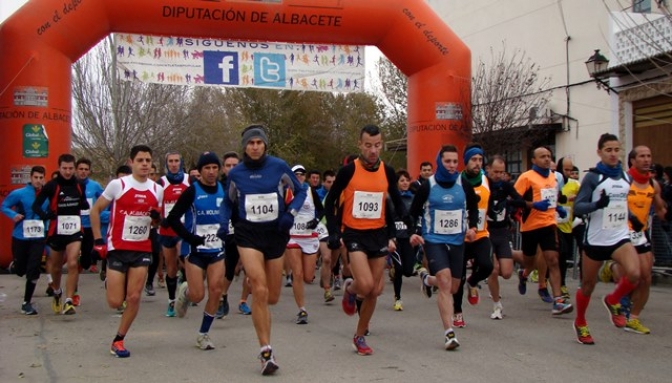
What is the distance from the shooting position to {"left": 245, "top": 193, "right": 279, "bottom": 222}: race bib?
6.71 metres

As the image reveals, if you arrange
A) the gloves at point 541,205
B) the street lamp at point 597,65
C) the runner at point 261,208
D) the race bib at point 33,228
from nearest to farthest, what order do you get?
the runner at point 261,208 → the gloves at point 541,205 → the race bib at point 33,228 → the street lamp at point 597,65

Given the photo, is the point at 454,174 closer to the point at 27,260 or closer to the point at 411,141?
the point at 27,260

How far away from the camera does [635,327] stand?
26.9 feet

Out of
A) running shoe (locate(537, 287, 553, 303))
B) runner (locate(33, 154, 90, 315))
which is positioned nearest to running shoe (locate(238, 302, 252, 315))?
runner (locate(33, 154, 90, 315))

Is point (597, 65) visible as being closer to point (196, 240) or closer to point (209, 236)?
point (209, 236)

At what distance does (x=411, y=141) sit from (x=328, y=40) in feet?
8.75

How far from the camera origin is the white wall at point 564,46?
21453 mm

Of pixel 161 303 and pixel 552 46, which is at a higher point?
pixel 552 46

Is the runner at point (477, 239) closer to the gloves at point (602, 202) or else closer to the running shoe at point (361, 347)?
the gloves at point (602, 202)

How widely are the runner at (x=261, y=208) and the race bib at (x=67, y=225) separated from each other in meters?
3.96

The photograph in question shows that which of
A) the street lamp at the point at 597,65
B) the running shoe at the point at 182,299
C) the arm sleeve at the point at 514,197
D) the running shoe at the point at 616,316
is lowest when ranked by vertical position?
the running shoe at the point at 616,316

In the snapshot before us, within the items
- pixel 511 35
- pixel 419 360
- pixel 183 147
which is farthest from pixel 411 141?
pixel 183 147

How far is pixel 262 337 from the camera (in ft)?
21.0

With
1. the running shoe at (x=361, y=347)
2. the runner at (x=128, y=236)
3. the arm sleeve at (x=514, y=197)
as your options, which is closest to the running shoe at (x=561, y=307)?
the arm sleeve at (x=514, y=197)
